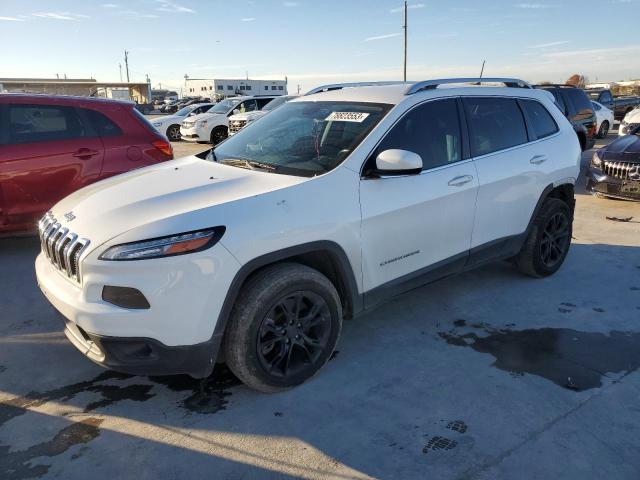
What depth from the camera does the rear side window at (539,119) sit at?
4641mm

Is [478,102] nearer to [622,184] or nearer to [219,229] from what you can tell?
[219,229]

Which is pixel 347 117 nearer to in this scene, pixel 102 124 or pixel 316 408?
pixel 316 408

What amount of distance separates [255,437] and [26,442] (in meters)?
1.15

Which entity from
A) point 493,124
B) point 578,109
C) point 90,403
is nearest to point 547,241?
point 493,124

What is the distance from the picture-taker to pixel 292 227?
9.38ft

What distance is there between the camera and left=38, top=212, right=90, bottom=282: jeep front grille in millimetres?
2754

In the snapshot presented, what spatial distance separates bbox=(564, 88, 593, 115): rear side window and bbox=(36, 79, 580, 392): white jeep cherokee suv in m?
8.73

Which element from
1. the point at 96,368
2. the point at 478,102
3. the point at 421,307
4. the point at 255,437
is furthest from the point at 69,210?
the point at 478,102

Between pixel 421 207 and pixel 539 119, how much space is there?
6.52ft

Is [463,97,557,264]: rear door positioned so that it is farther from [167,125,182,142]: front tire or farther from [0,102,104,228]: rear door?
[167,125,182,142]: front tire

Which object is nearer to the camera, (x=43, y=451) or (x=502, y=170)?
(x=43, y=451)

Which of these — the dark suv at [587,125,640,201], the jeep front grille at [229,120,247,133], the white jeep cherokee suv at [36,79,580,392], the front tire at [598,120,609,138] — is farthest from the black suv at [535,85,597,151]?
the jeep front grille at [229,120,247,133]

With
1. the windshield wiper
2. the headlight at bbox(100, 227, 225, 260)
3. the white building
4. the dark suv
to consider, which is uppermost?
the white building

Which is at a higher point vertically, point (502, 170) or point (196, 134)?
point (502, 170)
